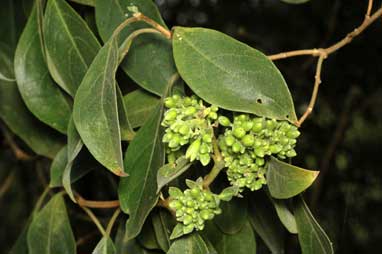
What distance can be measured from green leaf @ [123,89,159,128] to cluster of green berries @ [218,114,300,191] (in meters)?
0.18

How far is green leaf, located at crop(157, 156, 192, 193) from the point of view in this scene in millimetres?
777

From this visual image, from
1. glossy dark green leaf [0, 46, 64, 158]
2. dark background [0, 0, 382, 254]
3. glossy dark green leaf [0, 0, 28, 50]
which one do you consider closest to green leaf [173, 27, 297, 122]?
glossy dark green leaf [0, 46, 64, 158]

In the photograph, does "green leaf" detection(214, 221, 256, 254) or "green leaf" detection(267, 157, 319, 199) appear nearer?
"green leaf" detection(267, 157, 319, 199)

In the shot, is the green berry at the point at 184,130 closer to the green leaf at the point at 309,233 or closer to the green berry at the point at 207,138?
the green berry at the point at 207,138

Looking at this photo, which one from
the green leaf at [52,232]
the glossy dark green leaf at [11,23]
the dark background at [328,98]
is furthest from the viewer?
the dark background at [328,98]

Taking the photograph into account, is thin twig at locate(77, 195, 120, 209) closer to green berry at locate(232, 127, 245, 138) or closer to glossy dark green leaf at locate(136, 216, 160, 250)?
glossy dark green leaf at locate(136, 216, 160, 250)

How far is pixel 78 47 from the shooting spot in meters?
0.93

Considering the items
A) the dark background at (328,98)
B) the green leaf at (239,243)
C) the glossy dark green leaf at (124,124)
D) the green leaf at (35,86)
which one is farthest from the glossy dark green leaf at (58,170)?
the dark background at (328,98)

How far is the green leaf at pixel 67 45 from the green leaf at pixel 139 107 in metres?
0.09

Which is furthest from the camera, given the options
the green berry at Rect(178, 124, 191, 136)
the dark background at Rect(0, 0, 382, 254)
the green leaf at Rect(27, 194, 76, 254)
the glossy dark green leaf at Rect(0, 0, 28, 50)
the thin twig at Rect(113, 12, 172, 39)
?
the dark background at Rect(0, 0, 382, 254)

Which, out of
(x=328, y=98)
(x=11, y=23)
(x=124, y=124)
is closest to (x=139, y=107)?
(x=124, y=124)

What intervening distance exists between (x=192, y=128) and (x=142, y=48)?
0.70ft

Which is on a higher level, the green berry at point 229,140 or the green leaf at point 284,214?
the green berry at point 229,140

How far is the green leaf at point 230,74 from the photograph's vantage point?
759 mm
